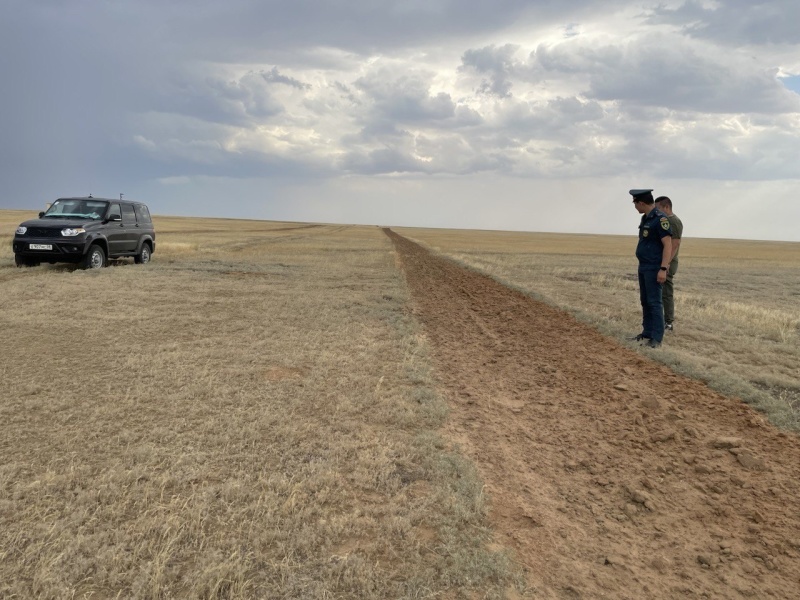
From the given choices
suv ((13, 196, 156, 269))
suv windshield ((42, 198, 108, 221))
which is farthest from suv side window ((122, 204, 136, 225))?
suv windshield ((42, 198, 108, 221))

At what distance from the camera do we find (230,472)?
144 inches

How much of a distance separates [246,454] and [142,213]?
16348 mm

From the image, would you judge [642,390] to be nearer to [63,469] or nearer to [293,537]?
[293,537]

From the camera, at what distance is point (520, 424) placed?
15.9 feet

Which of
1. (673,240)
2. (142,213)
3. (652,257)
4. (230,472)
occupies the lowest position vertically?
(230,472)

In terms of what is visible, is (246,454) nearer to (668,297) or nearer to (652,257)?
(652,257)

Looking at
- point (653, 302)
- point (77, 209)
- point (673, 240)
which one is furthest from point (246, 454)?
point (77, 209)

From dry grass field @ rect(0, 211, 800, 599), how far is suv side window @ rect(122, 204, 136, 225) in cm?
790

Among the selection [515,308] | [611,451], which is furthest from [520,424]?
[515,308]

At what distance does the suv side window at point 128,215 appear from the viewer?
16422mm

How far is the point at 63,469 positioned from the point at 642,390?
17.7ft

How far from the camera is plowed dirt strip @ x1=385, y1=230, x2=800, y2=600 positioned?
9.27 ft

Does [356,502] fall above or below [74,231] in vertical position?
below

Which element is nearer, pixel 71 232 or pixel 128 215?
pixel 71 232
